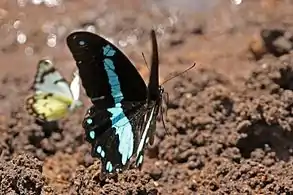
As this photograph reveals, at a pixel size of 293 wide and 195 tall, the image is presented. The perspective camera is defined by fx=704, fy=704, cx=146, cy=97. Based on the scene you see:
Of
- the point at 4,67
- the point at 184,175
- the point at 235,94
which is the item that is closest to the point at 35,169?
the point at 184,175

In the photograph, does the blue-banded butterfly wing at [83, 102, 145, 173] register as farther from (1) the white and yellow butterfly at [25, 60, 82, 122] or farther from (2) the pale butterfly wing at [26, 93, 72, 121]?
(1) the white and yellow butterfly at [25, 60, 82, 122]

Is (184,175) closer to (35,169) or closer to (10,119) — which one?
(35,169)

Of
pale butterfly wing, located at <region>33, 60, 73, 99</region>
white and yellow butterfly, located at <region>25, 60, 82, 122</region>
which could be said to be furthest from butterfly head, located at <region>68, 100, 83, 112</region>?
pale butterfly wing, located at <region>33, 60, 73, 99</region>

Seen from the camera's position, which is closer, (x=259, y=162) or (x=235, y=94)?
(x=259, y=162)

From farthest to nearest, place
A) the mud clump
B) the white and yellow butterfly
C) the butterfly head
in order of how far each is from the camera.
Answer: the butterfly head < the white and yellow butterfly < the mud clump

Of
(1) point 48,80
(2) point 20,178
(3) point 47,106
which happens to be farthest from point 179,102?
(2) point 20,178

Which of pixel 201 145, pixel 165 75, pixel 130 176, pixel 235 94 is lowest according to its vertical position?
pixel 130 176

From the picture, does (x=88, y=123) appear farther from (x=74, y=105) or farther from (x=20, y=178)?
(x=74, y=105)
